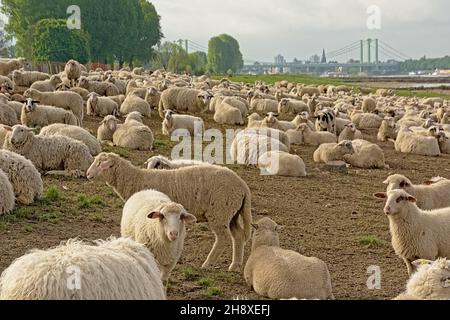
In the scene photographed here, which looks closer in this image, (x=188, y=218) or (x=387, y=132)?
(x=188, y=218)

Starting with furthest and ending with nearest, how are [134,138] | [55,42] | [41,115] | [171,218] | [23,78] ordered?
[55,42]
[23,78]
[41,115]
[134,138]
[171,218]

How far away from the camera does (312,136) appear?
21922 millimetres

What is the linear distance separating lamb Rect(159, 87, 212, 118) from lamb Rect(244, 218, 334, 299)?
17862 millimetres

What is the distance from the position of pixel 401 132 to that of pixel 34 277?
1980 centimetres

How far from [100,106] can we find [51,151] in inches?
397

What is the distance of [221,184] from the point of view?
9672 millimetres

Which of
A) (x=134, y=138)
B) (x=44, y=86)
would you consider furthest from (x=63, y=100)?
(x=44, y=86)

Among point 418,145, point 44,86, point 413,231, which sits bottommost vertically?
point 418,145

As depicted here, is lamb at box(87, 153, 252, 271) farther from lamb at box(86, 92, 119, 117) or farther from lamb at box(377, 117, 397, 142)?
lamb at box(377, 117, 397, 142)

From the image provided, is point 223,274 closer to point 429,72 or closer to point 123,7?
point 123,7

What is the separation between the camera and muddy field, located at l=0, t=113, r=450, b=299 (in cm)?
855

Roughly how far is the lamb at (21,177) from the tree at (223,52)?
95818 millimetres

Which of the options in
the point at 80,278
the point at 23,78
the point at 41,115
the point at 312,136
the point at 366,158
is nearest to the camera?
the point at 80,278

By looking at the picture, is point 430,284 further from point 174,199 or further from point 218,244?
point 174,199
